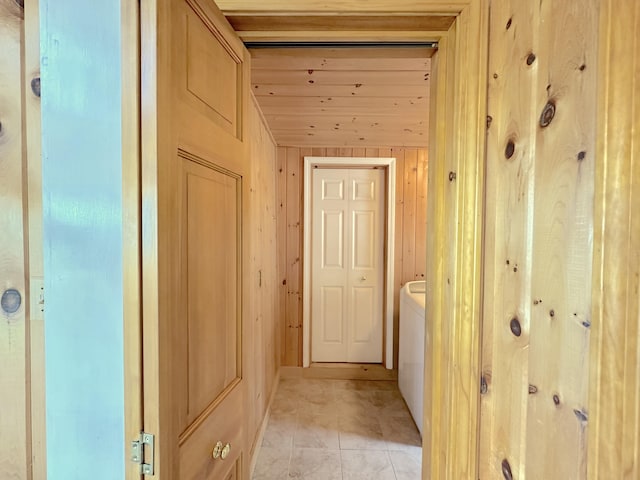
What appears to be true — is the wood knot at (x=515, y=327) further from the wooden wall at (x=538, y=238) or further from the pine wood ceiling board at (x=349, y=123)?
the pine wood ceiling board at (x=349, y=123)

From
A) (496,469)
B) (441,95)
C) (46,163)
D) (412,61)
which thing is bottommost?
(496,469)

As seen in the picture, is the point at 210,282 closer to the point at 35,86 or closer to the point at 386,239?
the point at 35,86

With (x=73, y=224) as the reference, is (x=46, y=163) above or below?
above

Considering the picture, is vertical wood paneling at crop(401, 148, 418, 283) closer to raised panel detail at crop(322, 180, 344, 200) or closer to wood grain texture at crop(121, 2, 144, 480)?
raised panel detail at crop(322, 180, 344, 200)

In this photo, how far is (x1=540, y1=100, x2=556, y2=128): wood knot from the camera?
583mm

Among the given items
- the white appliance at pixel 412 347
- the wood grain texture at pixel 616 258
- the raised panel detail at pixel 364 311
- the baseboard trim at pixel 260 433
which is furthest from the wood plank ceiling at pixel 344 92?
the baseboard trim at pixel 260 433

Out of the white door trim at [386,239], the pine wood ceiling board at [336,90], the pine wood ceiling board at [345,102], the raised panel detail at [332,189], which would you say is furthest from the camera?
the raised panel detail at [332,189]

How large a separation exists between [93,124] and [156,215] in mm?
257

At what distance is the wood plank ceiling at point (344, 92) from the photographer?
104 centimetres

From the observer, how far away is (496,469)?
0.72 metres

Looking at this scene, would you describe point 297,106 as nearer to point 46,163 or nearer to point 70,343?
point 46,163

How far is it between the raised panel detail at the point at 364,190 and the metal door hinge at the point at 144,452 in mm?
2752

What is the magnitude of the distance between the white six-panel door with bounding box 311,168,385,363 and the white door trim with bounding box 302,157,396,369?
0.31 feet

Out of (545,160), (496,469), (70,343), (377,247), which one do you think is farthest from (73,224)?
(377,247)
